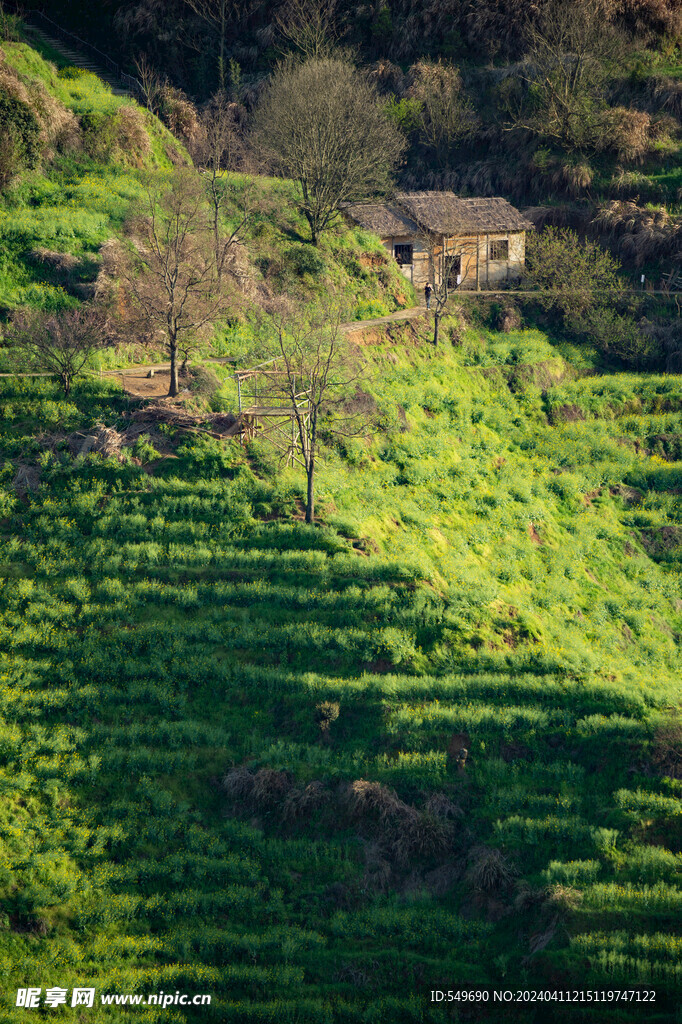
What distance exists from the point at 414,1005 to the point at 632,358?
34184 mm

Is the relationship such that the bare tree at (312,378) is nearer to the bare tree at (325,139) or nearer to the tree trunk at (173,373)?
the tree trunk at (173,373)

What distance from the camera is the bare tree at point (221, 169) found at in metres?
38.8

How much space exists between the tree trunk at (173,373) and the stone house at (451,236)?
18.8 metres

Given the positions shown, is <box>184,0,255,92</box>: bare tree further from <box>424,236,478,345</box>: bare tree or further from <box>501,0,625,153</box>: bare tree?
<box>424,236,478,345</box>: bare tree

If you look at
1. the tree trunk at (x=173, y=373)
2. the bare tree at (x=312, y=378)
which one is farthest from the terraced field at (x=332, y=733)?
the tree trunk at (x=173, y=373)

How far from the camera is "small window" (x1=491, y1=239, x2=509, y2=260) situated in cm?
4719

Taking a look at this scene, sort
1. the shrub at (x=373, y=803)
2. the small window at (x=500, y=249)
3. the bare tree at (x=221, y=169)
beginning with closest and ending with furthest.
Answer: the shrub at (x=373, y=803), the bare tree at (x=221, y=169), the small window at (x=500, y=249)

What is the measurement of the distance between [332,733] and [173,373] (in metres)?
14.8

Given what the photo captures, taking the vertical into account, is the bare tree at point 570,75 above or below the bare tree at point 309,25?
below

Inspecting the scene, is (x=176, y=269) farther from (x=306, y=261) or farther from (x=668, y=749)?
(x=668, y=749)

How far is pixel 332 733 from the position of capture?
72.0 ft

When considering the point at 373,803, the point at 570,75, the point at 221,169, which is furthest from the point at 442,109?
the point at 373,803

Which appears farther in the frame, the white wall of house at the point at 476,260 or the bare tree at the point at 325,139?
the white wall of house at the point at 476,260

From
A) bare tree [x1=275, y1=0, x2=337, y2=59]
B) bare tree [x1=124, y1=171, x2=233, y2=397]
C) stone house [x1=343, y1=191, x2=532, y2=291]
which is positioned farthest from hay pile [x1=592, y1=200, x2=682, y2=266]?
bare tree [x1=275, y1=0, x2=337, y2=59]
